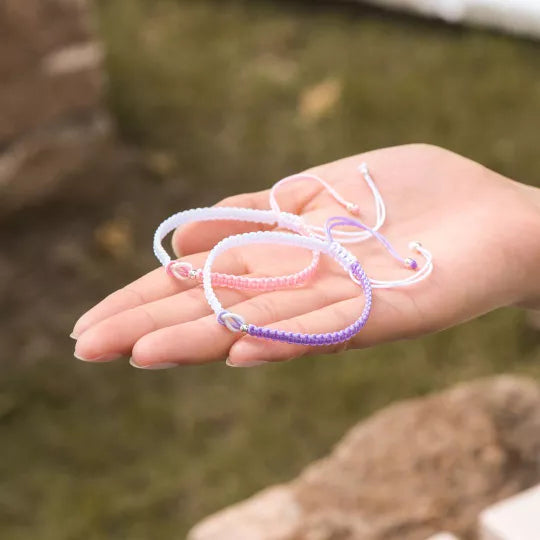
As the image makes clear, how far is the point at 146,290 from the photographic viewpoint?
0.79 meters

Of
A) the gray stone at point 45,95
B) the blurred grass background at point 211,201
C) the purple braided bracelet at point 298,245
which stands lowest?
the blurred grass background at point 211,201

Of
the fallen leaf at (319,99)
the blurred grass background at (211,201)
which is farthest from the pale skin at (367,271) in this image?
the fallen leaf at (319,99)

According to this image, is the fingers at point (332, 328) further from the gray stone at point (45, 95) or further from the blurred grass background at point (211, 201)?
the gray stone at point (45, 95)

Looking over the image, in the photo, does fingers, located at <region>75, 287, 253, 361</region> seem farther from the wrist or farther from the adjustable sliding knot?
the wrist

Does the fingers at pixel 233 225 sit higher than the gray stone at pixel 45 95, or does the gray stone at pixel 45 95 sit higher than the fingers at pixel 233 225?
the fingers at pixel 233 225

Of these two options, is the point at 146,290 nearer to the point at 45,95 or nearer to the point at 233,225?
the point at 233,225

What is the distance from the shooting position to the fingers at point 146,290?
73cm

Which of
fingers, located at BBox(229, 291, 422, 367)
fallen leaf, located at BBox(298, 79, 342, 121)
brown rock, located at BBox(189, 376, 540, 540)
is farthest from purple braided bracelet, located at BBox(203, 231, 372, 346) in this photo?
fallen leaf, located at BBox(298, 79, 342, 121)

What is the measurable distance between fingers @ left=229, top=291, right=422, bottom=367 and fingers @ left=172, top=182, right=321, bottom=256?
210 mm

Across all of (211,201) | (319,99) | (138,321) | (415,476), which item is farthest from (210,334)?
(319,99)

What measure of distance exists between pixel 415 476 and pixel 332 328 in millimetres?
525

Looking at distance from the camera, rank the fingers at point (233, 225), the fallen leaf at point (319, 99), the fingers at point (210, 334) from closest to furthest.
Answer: the fingers at point (210, 334)
the fingers at point (233, 225)
the fallen leaf at point (319, 99)

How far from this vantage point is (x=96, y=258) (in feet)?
6.16

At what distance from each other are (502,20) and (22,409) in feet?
5.89
